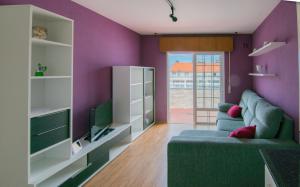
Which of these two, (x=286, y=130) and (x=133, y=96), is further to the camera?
(x=133, y=96)

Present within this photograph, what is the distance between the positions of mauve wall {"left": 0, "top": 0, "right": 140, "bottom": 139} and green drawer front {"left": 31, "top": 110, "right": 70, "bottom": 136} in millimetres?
1051

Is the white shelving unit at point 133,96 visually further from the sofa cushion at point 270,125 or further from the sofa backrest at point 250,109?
the sofa cushion at point 270,125

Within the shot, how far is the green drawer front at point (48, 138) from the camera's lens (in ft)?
8.38

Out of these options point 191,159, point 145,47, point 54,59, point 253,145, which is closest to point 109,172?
point 191,159

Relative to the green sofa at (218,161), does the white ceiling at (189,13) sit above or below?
above

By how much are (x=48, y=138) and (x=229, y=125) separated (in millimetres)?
3071

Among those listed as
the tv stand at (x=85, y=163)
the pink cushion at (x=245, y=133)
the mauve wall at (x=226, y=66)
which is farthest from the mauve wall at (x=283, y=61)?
the tv stand at (x=85, y=163)

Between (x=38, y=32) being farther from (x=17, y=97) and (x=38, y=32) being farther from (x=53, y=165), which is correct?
(x=53, y=165)

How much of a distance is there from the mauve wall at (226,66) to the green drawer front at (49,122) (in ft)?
14.7

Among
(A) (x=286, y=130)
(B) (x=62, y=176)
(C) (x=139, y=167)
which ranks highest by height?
(A) (x=286, y=130)

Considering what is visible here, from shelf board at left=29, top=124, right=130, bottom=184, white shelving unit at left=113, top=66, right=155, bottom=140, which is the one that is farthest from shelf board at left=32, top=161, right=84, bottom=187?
white shelving unit at left=113, top=66, right=155, bottom=140

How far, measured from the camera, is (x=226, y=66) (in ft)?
23.1

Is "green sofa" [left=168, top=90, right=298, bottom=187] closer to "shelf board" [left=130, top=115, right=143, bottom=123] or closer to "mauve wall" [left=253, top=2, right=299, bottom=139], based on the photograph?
"mauve wall" [left=253, top=2, right=299, bottom=139]

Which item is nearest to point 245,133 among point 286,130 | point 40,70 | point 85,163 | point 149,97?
point 286,130
